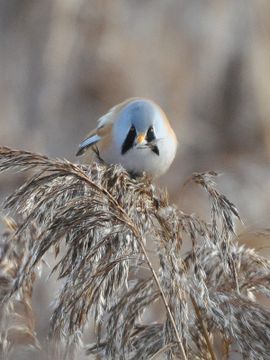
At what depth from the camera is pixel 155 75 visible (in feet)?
18.6

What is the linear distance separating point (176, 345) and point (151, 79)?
13.3ft

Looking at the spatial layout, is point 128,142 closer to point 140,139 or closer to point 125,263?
point 140,139

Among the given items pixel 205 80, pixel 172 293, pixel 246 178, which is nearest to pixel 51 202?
pixel 172 293

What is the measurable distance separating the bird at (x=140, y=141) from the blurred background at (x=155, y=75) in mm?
2422

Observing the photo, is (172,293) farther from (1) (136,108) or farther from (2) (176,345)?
(1) (136,108)

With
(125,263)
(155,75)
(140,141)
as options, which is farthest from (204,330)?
(155,75)

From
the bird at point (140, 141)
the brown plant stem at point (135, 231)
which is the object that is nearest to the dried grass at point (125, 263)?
the brown plant stem at point (135, 231)

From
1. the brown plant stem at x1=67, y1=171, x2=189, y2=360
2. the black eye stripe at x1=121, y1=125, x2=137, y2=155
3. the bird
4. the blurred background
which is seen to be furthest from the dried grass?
the blurred background

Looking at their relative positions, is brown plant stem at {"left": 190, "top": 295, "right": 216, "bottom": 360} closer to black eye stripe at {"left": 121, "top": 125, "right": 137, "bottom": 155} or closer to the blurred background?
black eye stripe at {"left": 121, "top": 125, "right": 137, "bottom": 155}

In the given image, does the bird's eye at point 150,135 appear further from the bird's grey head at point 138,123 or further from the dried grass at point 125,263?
the dried grass at point 125,263

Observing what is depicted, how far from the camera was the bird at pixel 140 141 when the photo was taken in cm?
260

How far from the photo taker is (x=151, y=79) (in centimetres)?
564

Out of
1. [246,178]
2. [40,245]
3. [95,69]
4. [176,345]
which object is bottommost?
[176,345]

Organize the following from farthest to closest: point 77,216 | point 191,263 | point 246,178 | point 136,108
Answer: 1. point 246,178
2. point 136,108
3. point 191,263
4. point 77,216
